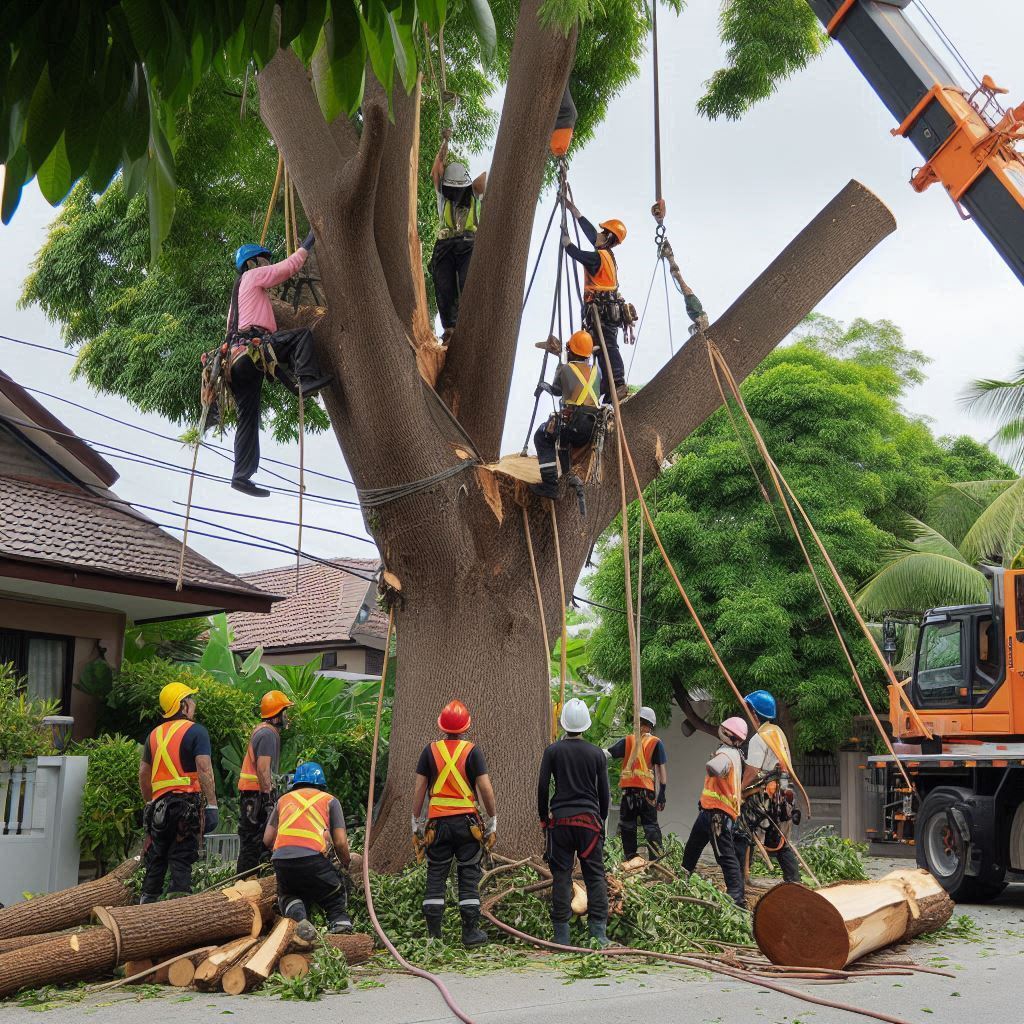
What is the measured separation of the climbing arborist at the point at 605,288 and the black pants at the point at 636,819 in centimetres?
369

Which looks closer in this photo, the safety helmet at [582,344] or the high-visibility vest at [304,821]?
the high-visibility vest at [304,821]

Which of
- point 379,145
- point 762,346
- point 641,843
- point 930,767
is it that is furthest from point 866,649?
point 379,145

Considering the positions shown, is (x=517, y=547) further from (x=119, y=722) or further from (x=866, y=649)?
(x=866, y=649)

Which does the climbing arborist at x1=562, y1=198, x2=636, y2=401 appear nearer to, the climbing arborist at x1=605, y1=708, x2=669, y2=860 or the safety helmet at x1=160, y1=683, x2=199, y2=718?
the climbing arborist at x1=605, y1=708, x2=669, y2=860

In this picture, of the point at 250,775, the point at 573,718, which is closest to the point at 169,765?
the point at 250,775

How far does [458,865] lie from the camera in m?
8.16

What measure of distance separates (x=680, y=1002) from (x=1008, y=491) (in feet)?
51.1

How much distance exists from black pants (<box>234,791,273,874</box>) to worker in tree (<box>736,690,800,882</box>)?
13.1ft

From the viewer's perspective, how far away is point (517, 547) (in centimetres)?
975

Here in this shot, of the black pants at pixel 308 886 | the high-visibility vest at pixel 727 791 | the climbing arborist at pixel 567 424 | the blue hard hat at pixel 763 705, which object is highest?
the climbing arborist at pixel 567 424

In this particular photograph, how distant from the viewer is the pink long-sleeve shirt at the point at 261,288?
944 cm

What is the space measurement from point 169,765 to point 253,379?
3.11 m

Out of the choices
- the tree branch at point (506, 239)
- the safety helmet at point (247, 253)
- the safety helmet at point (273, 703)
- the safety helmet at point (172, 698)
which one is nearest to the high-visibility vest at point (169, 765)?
the safety helmet at point (172, 698)

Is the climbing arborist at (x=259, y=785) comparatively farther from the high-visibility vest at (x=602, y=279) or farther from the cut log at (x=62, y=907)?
the high-visibility vest at (x=602, y=279)
